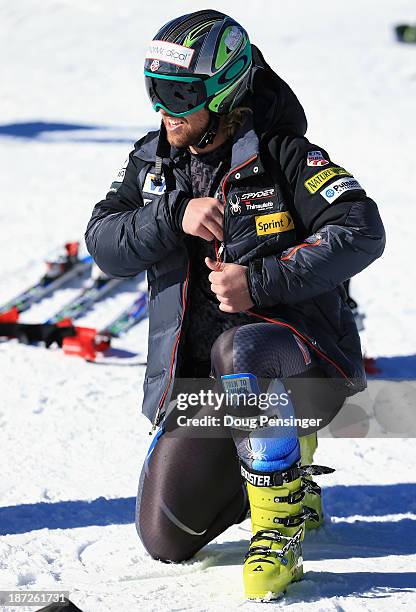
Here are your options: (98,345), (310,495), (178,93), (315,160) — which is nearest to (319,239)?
(315,160)

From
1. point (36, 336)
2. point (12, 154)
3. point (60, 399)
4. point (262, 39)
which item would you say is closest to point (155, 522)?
point (60, 399)

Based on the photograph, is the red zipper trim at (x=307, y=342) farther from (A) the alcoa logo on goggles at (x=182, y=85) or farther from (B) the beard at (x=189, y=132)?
(A) the alcoa logo on goggles at (x=182, y=85)

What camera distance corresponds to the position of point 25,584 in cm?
385

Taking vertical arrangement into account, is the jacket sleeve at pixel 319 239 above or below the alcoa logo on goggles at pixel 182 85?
below

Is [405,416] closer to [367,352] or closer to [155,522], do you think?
[367,352]

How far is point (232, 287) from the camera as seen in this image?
387 cm

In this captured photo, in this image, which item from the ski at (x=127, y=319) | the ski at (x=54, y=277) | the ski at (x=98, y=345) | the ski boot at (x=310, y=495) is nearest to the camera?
the ski boot at (x=310, y=495)

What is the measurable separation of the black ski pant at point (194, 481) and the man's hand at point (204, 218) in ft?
1.50

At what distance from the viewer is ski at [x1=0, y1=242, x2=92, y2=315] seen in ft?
25.6

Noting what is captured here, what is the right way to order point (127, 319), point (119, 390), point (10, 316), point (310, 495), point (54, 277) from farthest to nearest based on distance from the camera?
point (54, 277)
point (127, 319)
point (10, 316)
point (119, 390)
point (310, 495)

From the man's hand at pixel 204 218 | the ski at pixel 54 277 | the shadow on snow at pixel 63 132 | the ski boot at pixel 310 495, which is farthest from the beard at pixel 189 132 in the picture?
the shadow on snow at pixel 63 132

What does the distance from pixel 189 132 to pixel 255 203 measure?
37 centimetres

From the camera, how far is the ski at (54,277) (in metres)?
7.80

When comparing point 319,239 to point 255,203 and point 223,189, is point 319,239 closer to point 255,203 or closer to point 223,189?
point 255,203
